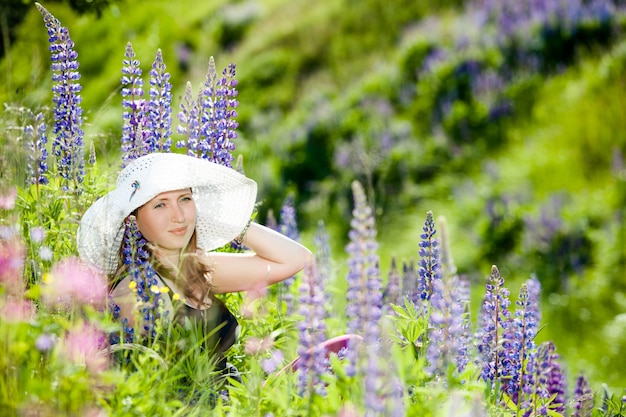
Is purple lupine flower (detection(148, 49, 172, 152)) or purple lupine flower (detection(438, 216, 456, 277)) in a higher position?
purple lupine flower (detection(148, 49, 172, 152))

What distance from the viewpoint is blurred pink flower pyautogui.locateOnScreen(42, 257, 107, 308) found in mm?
3092

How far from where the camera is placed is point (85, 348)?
125 inches

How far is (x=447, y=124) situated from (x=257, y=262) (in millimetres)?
5858

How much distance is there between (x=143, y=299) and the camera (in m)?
3.67

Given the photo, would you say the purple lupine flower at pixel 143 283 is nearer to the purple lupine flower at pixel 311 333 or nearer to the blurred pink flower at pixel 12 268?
the blurred pink flower at pixel 12 268

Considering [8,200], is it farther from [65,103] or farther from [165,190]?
[65,103]

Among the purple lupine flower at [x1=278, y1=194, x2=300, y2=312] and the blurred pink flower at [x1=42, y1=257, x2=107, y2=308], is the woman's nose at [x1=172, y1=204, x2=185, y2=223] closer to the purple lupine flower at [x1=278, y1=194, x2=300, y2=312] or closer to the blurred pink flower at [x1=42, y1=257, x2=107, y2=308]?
the blurred pink flower at [x1=42, y1=257, x2=107, y2=308]

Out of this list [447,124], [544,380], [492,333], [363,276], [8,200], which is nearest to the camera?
[363,276]

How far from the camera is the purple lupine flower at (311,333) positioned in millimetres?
2764

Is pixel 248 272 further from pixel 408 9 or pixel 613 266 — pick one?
pixel 408 9

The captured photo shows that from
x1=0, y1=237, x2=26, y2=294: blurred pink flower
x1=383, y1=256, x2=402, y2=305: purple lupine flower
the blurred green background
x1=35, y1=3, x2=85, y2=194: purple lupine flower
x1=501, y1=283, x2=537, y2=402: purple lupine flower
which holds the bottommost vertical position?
x1=0, y1=237, x2=26, y2=294: blurred pink flower

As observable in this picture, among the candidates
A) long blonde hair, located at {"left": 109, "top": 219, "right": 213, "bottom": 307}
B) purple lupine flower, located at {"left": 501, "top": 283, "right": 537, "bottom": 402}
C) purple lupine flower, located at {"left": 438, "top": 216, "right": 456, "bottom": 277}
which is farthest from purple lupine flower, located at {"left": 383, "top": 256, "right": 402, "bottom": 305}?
purple lupine flower, located at {"left": 438, "top": 216, "right": 456, "bottom": 277}

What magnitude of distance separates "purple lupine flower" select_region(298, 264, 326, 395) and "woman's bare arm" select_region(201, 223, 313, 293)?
1.13 m

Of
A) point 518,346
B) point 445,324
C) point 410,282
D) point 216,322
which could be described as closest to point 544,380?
point 518,346
